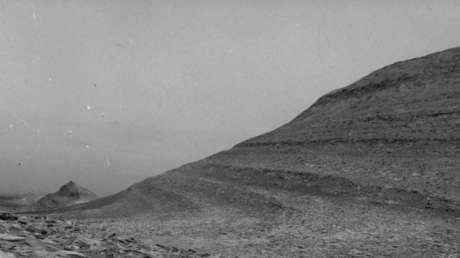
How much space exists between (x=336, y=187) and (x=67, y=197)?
166173mm

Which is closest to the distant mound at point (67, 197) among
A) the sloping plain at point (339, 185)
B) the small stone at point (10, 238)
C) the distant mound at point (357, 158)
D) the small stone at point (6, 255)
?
the distant mound at point (357, 158)

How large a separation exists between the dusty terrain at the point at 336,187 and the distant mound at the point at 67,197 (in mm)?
126029

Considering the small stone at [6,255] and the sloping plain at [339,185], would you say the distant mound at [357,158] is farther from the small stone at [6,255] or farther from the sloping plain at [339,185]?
the small stone at [6,255]

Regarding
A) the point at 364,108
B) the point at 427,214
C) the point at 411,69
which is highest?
the point at 411,69

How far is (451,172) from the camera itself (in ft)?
100

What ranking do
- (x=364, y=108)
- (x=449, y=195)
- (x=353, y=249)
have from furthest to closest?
(x=364, y=108) < (x=449, y=195) < (x=353, y=249)

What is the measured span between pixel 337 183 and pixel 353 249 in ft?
58.6

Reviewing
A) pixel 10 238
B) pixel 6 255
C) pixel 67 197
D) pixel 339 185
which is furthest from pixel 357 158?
pixel 67 197

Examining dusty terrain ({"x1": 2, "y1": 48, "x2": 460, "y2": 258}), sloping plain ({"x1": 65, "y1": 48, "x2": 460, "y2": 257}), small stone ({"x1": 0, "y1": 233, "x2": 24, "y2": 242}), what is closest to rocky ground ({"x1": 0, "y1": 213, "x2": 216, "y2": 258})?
small stone ({"x1": 0, "y1": 233, "x2": 24, "y2": 242})

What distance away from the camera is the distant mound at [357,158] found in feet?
103

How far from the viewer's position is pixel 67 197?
174250mm

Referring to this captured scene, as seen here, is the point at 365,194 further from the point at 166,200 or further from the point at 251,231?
the point at 166,200

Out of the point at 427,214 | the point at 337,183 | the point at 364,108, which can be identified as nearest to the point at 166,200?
the point at 337,183

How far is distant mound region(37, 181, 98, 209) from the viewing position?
167m
